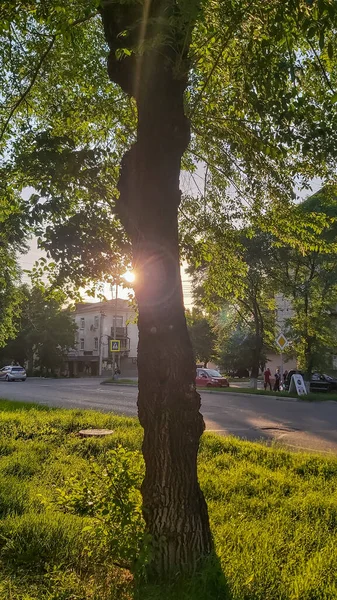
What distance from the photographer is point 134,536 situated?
11.2ft

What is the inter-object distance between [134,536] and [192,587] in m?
0.50

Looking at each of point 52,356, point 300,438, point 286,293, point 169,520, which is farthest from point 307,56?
point 52,356

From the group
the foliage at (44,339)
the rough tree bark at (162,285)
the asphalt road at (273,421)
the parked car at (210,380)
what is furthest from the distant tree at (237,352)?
the rough tree bark at (162,285)

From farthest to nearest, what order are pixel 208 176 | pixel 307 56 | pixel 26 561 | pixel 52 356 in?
pixel 52 356, pixel 208 176, pixel 307 56, pixel 26 561

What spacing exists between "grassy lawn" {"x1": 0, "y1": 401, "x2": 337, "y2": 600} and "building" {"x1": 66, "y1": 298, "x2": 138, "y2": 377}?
5772cm

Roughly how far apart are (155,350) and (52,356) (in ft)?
193

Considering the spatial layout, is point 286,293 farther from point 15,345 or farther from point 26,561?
point 15,345

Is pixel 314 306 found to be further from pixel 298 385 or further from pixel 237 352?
pixel 237 352

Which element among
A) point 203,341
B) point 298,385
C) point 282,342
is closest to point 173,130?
point 282,342

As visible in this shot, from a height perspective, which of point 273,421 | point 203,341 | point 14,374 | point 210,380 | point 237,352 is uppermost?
point 203,341

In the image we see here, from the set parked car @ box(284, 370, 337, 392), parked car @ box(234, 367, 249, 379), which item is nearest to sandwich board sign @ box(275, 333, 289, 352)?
A: parked car @ box(284, 370, 337, 392)

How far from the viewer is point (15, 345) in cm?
6191

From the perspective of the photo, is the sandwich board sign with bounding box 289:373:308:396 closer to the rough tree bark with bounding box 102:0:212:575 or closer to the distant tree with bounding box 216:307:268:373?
the distant tree with bounding box 216:307:268:373

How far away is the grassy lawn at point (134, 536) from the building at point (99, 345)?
57.7 metres
